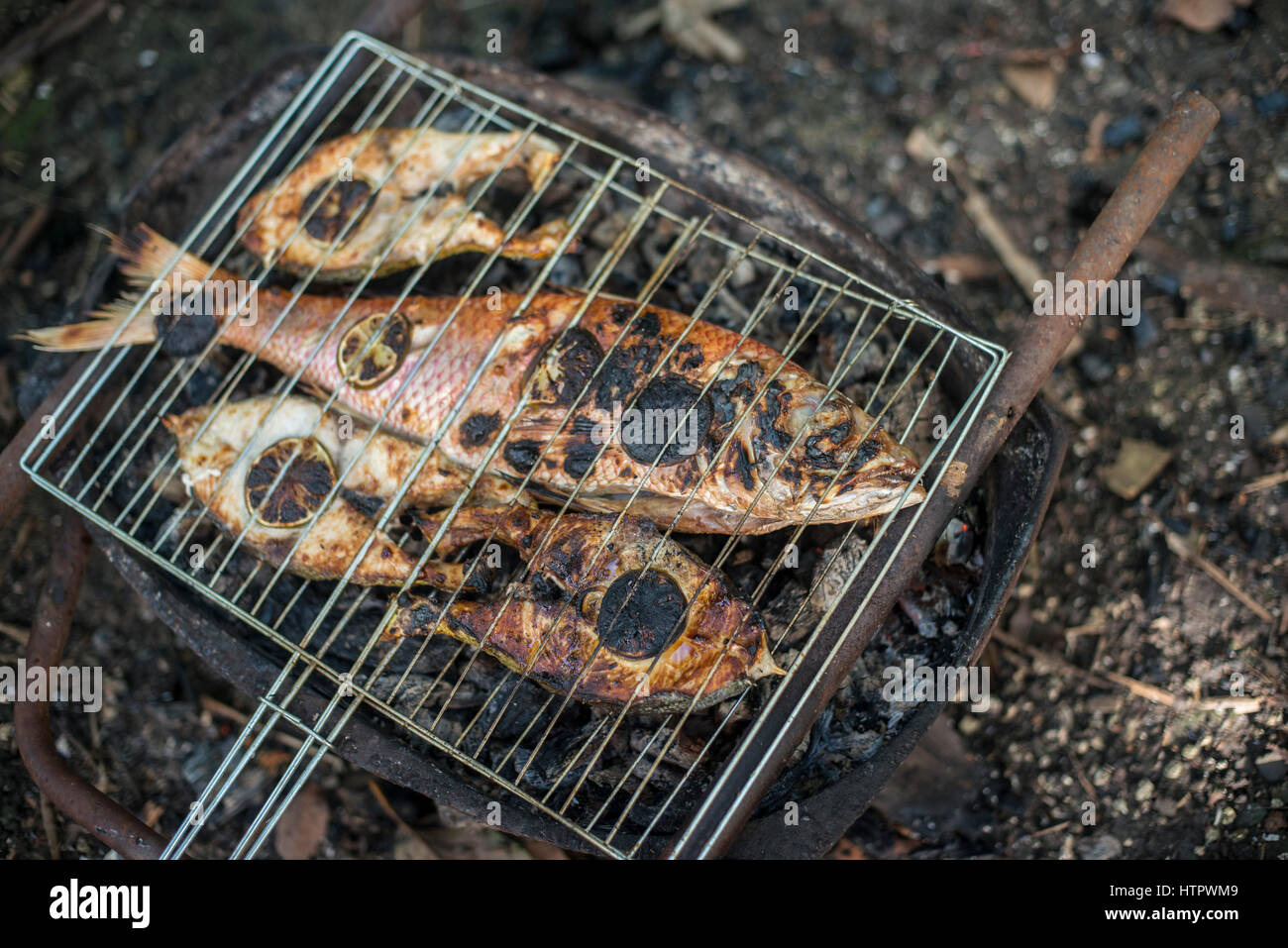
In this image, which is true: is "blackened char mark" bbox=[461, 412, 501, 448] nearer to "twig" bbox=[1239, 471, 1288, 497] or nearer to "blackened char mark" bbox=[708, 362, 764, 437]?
"blackened char mark" bbox=[708, 362, 764, 437]

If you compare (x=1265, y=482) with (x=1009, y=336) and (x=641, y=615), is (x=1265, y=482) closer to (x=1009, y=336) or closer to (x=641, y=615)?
(x=1009, y=336)

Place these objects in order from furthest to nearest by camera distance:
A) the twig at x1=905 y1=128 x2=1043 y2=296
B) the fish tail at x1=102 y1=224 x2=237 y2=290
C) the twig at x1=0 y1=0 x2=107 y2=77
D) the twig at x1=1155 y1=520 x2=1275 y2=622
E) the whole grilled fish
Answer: the twig at x1=0 y1=0 x2=107 y2=77
the twig at x1=905 y1=128 x2=1043 y2=296
the twig at x1=1155 y1=520 x2=1275 y2=622
the fish tail at x1=102 y1=224 x2=237 y2=290
the whole grilled fish

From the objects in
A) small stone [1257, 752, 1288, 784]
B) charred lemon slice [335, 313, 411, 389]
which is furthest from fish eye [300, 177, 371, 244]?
small stone [1257, 752, 1288, 784]

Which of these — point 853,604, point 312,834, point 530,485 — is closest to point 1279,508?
point 853,604

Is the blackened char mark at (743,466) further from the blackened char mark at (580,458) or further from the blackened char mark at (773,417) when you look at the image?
the blackened char mark at (580,458)

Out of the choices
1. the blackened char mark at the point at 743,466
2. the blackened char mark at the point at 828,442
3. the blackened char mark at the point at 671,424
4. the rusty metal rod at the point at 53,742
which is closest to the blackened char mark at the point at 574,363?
the blackened char mark at the point at 671,424

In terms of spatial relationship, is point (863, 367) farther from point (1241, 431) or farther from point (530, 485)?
point (1241, 431)
